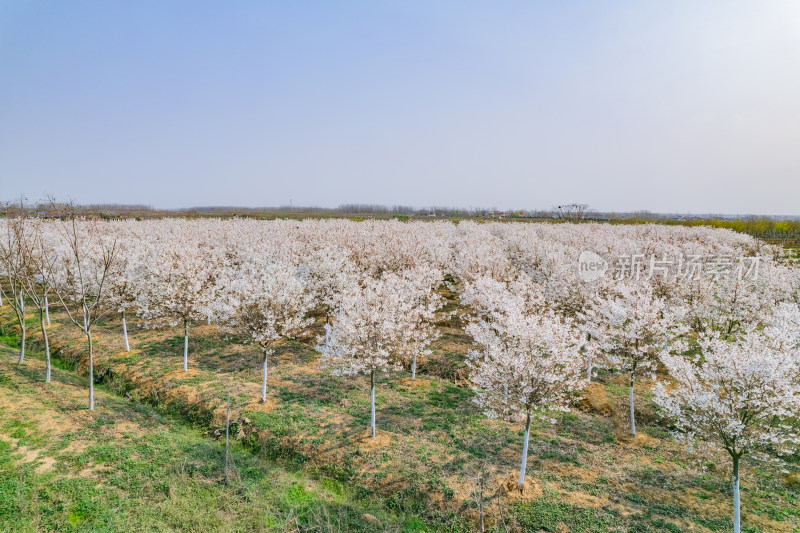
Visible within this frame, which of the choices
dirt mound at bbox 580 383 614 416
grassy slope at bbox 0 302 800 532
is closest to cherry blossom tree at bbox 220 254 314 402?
grassy slope at bbox 0 302 800 532

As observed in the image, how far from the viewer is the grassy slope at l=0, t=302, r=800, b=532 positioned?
13.7 metres

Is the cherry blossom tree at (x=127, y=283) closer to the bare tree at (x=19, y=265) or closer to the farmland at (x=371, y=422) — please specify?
the farmland at (x=371, y=422)

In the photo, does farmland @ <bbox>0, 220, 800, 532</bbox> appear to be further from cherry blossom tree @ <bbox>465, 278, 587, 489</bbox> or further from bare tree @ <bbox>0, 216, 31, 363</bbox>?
bare tree @ <bbox>0, 216, 31, 363</bbox>

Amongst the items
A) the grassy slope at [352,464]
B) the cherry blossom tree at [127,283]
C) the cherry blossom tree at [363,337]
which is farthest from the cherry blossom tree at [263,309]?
the cherry blossom tree at [127,283]

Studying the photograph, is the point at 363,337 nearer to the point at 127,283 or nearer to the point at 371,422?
the point at 371,422

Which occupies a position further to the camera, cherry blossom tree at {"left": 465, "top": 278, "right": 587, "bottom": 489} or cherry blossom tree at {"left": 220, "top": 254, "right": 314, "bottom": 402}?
cherry blossom tree at {"left": 220, "top": 254, "right": 314, "bottom": 402}

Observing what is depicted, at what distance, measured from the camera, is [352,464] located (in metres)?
16.8

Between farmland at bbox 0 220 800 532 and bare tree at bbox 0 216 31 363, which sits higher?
bare tree at bbox 0 216 31 363

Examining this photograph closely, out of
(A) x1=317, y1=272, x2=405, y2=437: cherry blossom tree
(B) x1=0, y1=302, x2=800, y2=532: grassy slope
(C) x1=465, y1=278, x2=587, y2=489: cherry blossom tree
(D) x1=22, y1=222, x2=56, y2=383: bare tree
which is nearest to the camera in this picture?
Answer: (B) x1=0, y1=302, x2=800, y2=532: grassy slope

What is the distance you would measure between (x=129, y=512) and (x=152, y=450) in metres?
4.02

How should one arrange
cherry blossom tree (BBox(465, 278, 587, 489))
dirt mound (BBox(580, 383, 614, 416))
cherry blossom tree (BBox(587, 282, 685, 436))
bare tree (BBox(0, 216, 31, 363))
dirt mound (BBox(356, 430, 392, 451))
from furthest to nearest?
1. bare tree (BBox(0, 216, 31, 363))
2. dirt mound (BBox(580, 383, 614, 416))
3. cherry blossom tree (BBox(587, 282, 685, 436))
4. dirt mound (BBox(356, 430, 392, 451))
5. cherry blossom tree (BBox(465, 278, 587, 489))

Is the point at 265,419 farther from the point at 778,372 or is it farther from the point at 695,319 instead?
the point at 695,319

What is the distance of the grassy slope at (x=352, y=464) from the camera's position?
1370 cm

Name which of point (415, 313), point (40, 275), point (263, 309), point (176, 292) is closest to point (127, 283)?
point (176, 292)
